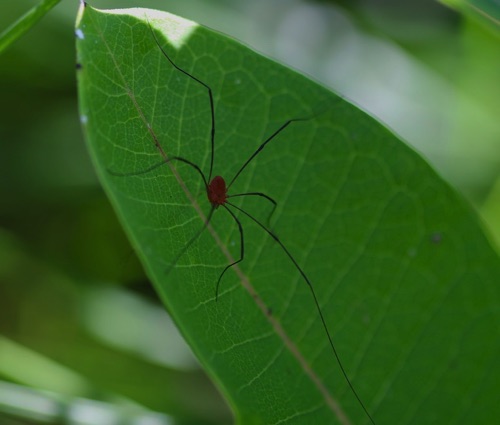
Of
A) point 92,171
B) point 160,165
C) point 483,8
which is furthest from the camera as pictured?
point 92,171

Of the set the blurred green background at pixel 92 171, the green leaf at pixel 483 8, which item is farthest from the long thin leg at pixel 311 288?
the blurred green background at pixel 92 171

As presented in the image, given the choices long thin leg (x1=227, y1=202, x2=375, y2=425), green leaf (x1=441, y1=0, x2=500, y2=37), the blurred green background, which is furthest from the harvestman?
the blurred green background

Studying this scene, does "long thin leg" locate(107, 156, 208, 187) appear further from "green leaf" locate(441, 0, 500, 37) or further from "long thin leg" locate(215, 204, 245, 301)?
"green leaf" locate(441, 0, 500, 37)

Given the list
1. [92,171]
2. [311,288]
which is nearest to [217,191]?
[311,288]

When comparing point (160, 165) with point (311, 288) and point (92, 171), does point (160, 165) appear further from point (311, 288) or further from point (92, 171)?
point (92, 171)

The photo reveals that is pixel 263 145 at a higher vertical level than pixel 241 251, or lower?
higher

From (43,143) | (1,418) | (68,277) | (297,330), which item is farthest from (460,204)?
(43,143)

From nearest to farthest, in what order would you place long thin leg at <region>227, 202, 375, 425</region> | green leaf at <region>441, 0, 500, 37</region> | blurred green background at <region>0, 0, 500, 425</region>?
1. long thin leg at <region>227, 202, 375, 425</region>
2. green leaf at <region>441, 0, 500, 37</region>
3. blurred green background at <region>0, 0, 500, 425</region>
